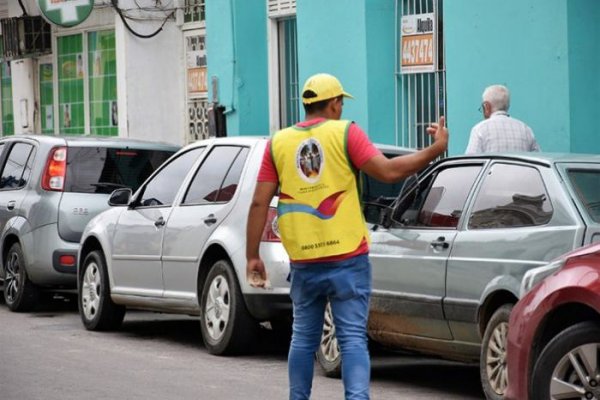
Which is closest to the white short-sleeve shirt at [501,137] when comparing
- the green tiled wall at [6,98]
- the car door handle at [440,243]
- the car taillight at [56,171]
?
the car door handle at [440,243]

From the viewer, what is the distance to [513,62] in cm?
1538

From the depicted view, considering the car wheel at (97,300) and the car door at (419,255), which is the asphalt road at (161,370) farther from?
the car door at (419,255)

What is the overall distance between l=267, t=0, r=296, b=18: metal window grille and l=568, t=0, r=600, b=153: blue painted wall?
20.8 feet

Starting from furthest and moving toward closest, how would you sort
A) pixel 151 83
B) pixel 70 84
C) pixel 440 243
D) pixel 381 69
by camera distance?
pixel 70 84 → pixel 151 83 → pixel 381 69 → pixel 440 243

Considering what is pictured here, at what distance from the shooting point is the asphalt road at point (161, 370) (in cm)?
984

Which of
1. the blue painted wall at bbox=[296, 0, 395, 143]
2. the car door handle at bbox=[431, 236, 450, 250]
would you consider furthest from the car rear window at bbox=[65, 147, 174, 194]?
the car door handle at bbox=[431, 236, 450, 250]

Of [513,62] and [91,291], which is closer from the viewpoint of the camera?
[91,291]

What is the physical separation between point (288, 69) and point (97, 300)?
783 cm

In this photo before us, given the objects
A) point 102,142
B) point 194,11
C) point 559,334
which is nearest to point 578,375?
point 559,334

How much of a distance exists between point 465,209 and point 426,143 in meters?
8.30

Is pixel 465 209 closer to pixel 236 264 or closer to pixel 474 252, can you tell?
pixel 474 252

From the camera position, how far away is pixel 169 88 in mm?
24047

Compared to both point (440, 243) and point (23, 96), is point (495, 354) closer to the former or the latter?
point (440, 243)

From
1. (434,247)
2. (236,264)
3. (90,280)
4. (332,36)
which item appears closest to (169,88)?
(332,36)
